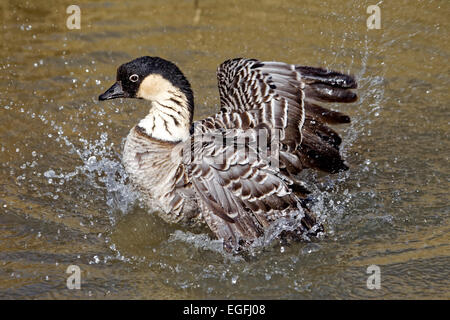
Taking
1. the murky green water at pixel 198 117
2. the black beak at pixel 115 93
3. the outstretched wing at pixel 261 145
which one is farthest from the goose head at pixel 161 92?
the murky green water at pixel 198 117

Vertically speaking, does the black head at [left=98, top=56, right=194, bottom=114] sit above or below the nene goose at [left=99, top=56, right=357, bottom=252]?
above

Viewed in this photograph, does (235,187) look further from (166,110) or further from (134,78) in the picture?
(134,78)

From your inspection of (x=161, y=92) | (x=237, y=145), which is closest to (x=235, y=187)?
(x=237, y=145)

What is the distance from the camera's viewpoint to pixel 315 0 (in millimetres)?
10250

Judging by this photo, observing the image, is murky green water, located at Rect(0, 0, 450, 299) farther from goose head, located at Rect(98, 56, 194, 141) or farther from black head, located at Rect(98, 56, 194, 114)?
black head, located at Rect(98, 56, 194, 114)

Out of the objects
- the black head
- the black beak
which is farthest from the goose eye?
the black beak

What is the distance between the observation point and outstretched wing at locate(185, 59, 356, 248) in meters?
5.10

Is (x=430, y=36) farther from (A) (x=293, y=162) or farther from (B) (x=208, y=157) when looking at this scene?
(B) (x=208, y=157)

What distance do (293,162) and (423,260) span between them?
1.46 m

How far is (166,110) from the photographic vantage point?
5508mm

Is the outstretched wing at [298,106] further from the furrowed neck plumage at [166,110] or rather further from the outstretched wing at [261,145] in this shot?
the furrowed neck plumage at [166,110]

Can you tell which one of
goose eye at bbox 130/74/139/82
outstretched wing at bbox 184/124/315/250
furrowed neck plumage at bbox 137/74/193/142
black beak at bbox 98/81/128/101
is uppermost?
goose eye at bbox 130/74/139/82

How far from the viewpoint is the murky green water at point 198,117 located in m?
5.21
